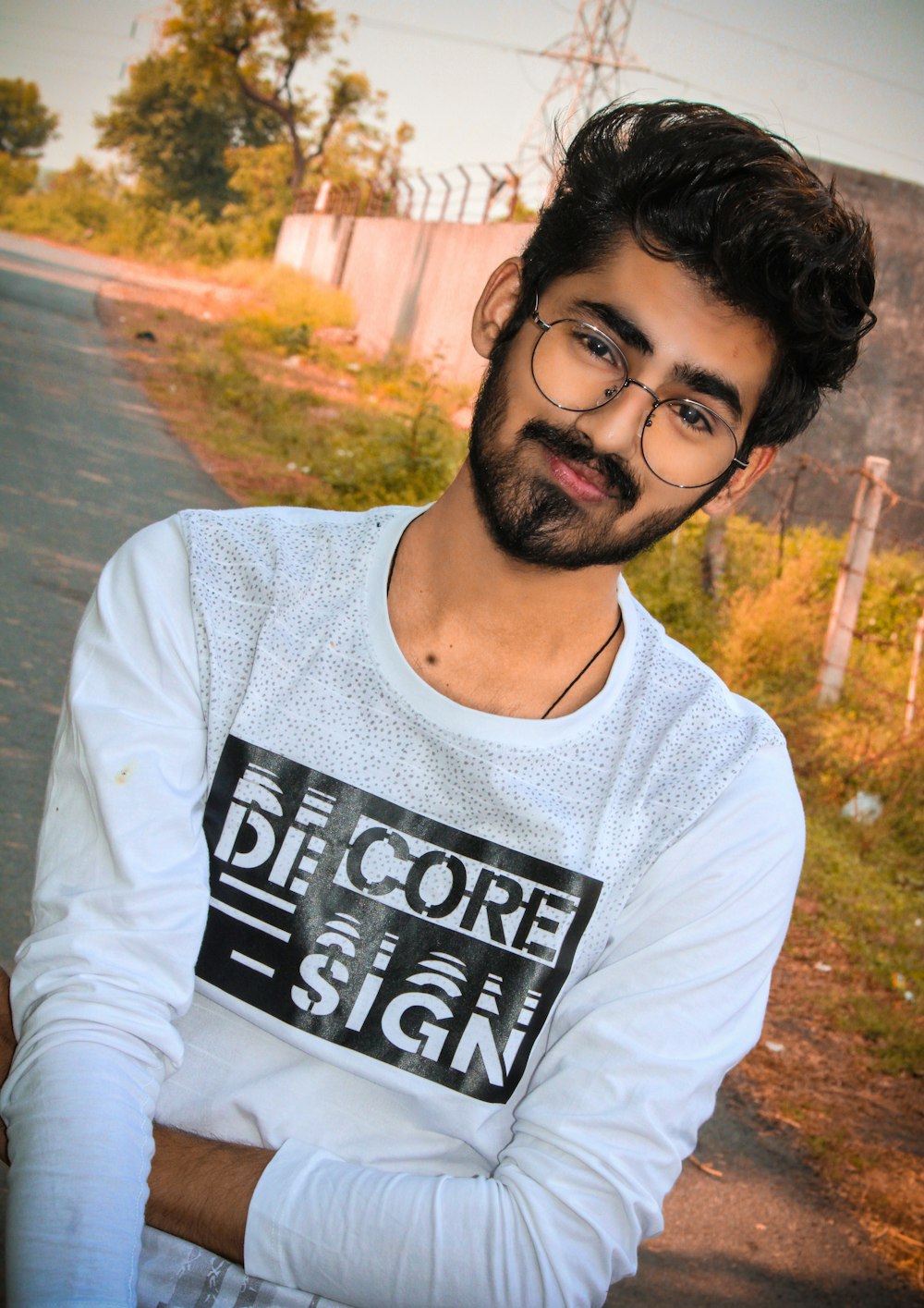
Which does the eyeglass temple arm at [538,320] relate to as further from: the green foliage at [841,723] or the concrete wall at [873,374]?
the concrete wall at [873,374]

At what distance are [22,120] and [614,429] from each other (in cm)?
6983

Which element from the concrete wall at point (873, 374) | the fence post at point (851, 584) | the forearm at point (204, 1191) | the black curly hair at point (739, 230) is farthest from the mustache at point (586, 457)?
the concrete wall at point (873, 374)

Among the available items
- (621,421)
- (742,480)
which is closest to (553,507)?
(621,421)

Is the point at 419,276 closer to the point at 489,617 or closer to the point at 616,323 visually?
the point at 616,323

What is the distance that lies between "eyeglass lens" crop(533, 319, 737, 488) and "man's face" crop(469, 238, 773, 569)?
1 centimetres

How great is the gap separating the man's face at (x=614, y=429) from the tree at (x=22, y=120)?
6390 cm

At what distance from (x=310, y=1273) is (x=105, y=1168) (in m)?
0.28

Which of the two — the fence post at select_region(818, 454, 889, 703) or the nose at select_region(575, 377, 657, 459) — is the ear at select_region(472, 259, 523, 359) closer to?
the nose at select_region(575, 377, 657, 459)

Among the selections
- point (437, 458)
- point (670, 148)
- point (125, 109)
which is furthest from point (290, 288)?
point (125, 109)

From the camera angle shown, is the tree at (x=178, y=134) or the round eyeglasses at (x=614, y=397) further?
the tree at (x=178, y=134)

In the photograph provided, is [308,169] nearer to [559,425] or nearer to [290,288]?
[290,288]

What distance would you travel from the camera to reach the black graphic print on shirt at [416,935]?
1.61m

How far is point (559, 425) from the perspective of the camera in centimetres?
181

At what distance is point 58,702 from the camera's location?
14.1 feet
